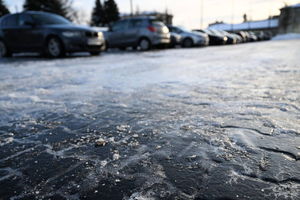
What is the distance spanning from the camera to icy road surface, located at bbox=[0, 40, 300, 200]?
1.08 meters

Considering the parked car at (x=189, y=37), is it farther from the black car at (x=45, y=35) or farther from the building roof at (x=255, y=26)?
the building roof at (x=255, y=26)

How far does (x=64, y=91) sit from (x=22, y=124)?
1.21 m

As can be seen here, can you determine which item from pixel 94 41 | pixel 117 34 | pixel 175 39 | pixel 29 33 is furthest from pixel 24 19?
pixel 175 39

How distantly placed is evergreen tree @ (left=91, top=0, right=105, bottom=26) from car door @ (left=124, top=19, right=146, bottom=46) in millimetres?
41072

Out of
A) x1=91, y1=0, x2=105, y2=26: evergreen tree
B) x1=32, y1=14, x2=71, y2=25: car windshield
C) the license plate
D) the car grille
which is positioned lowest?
the license plate

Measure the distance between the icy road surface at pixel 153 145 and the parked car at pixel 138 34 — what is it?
879 cm

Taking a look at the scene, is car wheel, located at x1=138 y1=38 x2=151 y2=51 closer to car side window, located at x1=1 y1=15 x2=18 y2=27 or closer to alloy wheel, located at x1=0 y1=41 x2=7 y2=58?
car side window, located at x1=1 y1=15 x2=18 y2=27

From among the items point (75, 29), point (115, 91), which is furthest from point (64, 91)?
point (75, 29)

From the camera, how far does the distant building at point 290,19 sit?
58.1 metres

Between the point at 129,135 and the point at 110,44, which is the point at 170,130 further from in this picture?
the point at 110,44

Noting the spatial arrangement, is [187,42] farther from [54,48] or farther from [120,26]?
[54,48]

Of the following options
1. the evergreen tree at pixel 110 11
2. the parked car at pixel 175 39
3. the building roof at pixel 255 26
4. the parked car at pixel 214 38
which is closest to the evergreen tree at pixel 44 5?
the evergreen tree at pixel 110 11

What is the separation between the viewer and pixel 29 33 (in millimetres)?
8164

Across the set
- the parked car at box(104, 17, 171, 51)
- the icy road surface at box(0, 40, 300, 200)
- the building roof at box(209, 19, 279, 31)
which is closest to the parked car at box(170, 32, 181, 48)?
the parked car at box(104, 17, 171, 51)
